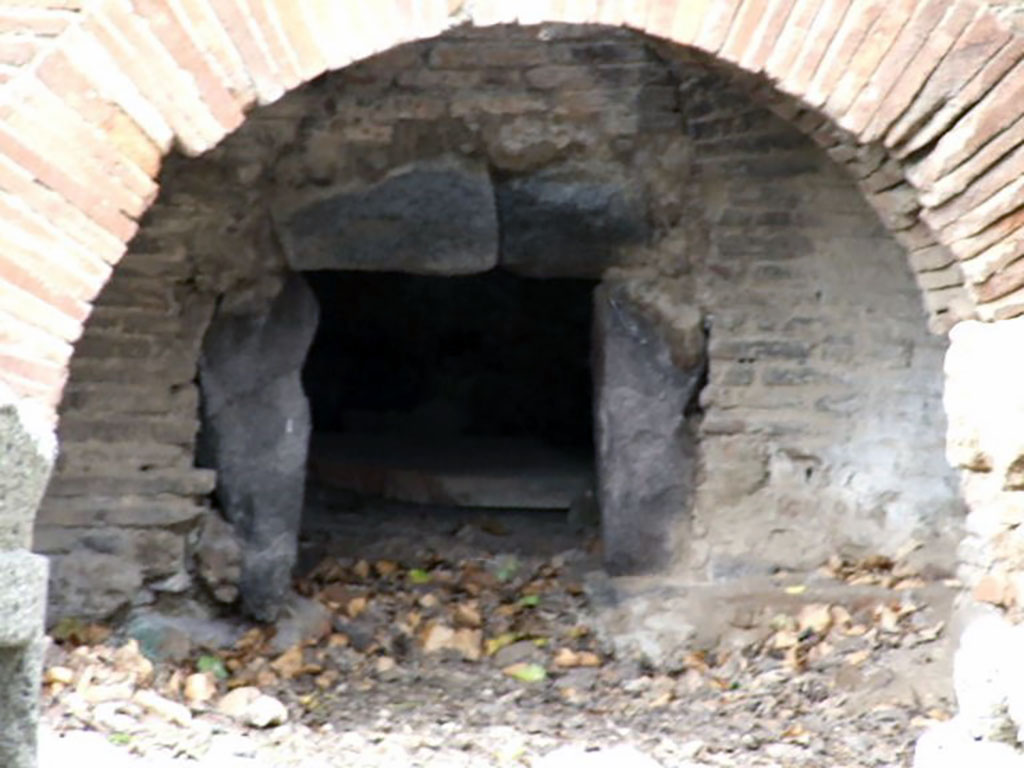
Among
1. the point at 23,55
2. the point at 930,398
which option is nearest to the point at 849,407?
the point at 930,398

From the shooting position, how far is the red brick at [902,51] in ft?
11.8

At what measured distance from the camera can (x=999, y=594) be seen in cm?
375

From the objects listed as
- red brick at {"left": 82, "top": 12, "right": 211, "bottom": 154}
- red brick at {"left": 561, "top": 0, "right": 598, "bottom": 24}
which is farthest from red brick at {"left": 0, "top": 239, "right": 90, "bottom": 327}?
red brick at {"left": 561, "top": 0, "right": 598, "bottom": 24}

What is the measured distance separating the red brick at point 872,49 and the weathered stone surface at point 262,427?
7.82 feet

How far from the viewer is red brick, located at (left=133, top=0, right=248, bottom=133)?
344 cm

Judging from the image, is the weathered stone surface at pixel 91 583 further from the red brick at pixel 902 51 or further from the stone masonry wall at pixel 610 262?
the red brick at pixel 902 51

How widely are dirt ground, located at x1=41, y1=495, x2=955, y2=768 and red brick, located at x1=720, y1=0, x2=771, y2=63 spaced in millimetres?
1815

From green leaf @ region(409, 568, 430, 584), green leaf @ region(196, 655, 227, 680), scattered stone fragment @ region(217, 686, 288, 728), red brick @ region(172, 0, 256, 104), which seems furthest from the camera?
green leaf @ region(409, 568, 430, 584)

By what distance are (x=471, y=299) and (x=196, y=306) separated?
3168mm

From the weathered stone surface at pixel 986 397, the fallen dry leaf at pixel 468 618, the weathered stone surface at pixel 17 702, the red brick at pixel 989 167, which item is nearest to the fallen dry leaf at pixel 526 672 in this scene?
the fallen dry leaf at pixel 468 618

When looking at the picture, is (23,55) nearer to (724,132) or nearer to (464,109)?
(464,109)

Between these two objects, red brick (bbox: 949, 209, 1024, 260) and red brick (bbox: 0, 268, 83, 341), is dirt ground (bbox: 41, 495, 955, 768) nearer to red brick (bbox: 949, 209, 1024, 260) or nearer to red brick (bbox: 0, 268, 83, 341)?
red brick (bbox: 0, 268, 83, 341)

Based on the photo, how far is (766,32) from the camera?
358 centimetres

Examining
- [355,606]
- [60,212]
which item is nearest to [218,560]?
[355,606]
